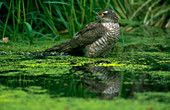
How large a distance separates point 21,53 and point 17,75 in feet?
4.88

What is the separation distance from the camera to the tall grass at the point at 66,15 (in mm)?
5562

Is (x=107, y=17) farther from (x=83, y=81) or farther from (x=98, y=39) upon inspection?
(x=83, y=81)

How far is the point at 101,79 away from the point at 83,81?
0.20 meters

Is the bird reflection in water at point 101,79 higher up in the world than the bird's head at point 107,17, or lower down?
lower down

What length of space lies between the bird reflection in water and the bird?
586mm

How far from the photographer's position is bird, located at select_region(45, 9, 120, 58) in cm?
422

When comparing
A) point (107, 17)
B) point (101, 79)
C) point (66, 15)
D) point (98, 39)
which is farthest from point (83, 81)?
point (66, 15)

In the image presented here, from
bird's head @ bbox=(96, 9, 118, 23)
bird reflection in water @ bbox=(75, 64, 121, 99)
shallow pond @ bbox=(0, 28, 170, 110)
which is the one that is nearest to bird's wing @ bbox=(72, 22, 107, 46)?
bird's head @ bbox=(96, 9, 118, 23)

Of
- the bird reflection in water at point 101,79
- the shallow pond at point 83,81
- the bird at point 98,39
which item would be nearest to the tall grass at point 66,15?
the bird at point 98,39

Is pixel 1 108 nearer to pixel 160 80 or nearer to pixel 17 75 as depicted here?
pixel 17 75

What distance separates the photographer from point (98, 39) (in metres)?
4.24

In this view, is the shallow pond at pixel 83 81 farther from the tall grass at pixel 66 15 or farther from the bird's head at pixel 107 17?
the tall grass at pixel 66 15

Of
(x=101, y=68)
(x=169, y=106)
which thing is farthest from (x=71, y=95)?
(x=101, y=68)

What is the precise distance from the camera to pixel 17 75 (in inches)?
124
